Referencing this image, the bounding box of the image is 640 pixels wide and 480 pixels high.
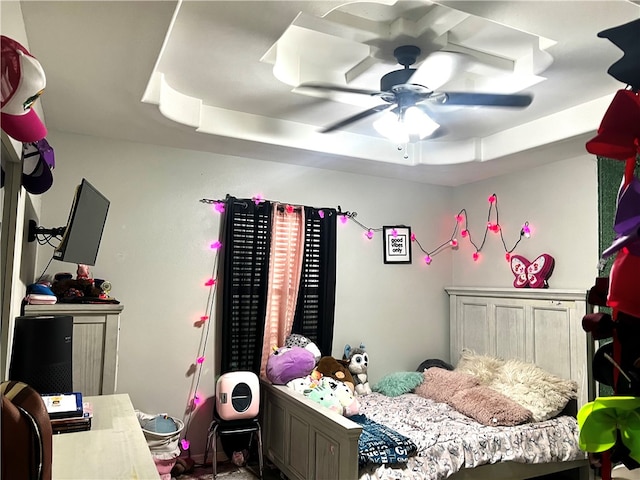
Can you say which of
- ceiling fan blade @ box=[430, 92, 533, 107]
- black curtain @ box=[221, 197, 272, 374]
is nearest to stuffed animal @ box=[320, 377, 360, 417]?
black curtain @ box=[221, 197, 272, 374]

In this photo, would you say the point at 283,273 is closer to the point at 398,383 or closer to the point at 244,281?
the point at 244,281

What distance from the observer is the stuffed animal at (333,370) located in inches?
147

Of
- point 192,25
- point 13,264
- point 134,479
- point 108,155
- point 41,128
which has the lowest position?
point 134,479

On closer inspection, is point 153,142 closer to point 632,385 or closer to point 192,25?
point 192,25

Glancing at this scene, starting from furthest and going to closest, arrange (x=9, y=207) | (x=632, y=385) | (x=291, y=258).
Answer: (x=291, y=258)
(x=9, y=207)
(x=632, y=385)

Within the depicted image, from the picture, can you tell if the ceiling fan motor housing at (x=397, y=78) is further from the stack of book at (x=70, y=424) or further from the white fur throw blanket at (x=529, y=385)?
the white fur throw blanket at (x=529, y=385)

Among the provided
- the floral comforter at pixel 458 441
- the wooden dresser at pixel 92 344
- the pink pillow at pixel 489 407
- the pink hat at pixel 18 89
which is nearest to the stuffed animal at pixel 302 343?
the floral comforter at pixel 458 441

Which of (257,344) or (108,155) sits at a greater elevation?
(108,155)

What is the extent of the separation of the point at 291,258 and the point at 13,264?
7.08 ft

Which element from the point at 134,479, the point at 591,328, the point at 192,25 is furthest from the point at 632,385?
the point at 192,25

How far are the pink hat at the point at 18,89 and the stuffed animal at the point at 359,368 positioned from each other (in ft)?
11.6

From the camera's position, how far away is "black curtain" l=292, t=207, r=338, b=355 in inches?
157

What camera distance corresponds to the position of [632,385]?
0.55 metres

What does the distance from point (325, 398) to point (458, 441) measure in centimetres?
87
